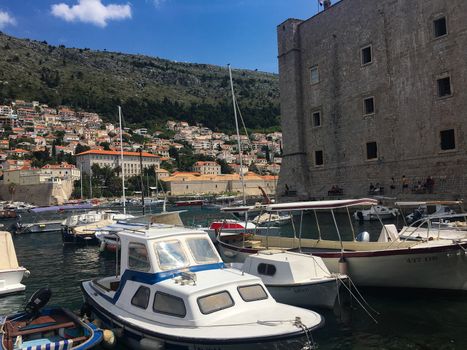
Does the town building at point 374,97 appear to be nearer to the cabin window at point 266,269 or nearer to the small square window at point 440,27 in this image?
the small square window at point 440,27

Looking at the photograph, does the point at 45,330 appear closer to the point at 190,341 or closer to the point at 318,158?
the point at 190,341

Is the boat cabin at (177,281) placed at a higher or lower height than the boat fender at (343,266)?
higher

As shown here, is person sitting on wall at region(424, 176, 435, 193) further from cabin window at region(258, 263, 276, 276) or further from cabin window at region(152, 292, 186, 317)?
cabin window at region(152, 292, 186, 317)

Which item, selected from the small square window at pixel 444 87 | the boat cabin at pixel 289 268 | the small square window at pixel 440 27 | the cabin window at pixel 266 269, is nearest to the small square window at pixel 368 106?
the small square window at pixel 444 87

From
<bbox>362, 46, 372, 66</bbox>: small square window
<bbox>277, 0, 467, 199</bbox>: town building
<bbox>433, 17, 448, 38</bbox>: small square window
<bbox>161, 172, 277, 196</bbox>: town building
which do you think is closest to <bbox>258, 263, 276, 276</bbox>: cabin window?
<bbox>277, 0, 467, 199</bbox>: town building

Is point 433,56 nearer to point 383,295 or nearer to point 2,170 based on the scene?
point 383,295

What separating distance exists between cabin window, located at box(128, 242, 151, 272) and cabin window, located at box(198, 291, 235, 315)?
1335 millimetres

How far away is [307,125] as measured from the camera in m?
34.2

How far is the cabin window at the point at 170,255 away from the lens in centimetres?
700

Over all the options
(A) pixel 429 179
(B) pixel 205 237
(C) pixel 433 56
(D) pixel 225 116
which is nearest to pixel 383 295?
(B) pixel 205 237

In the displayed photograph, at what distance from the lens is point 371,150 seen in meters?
29.2

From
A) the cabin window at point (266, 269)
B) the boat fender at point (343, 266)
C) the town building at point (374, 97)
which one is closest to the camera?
the cabin window at point (266, 269)

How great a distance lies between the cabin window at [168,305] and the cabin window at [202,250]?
1.05m

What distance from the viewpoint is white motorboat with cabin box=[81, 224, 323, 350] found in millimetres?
5601
